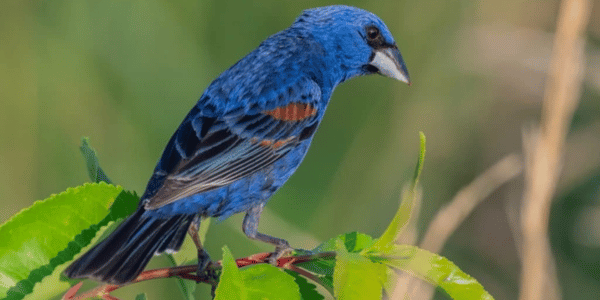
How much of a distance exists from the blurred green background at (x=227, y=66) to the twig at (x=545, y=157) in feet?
2.98

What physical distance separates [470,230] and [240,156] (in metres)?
2.90

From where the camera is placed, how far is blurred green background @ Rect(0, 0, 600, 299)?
11.9ft

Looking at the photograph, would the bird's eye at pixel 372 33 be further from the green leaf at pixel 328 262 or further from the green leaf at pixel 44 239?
the green leaf at pixel 44 239

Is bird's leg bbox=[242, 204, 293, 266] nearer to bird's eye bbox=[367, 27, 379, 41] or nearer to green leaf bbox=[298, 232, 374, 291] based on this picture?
green leaf bbox=[298, 232, 374, 291]

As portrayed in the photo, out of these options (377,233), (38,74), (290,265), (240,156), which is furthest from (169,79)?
(290,265)

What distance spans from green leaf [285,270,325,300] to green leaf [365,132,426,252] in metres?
0.14

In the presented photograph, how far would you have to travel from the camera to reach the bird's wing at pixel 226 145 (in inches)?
82.6

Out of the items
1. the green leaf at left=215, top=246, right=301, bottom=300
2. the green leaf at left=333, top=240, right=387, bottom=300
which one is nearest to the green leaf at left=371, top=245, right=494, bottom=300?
the green leaf at left=333, top=240, right=387, bottom=300

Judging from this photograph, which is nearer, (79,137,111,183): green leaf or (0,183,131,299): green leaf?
(0,183,131,299): green leaf

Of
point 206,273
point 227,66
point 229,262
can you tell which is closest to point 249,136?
point 206,273

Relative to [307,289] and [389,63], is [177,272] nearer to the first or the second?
[307,289]

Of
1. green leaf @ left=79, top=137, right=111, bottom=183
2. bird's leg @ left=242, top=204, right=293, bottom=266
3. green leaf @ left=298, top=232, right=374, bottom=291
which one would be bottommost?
bird's leg @ left=242, top=204, right=293, bottom=266

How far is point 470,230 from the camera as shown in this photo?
192 inches

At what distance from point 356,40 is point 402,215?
1532mm
